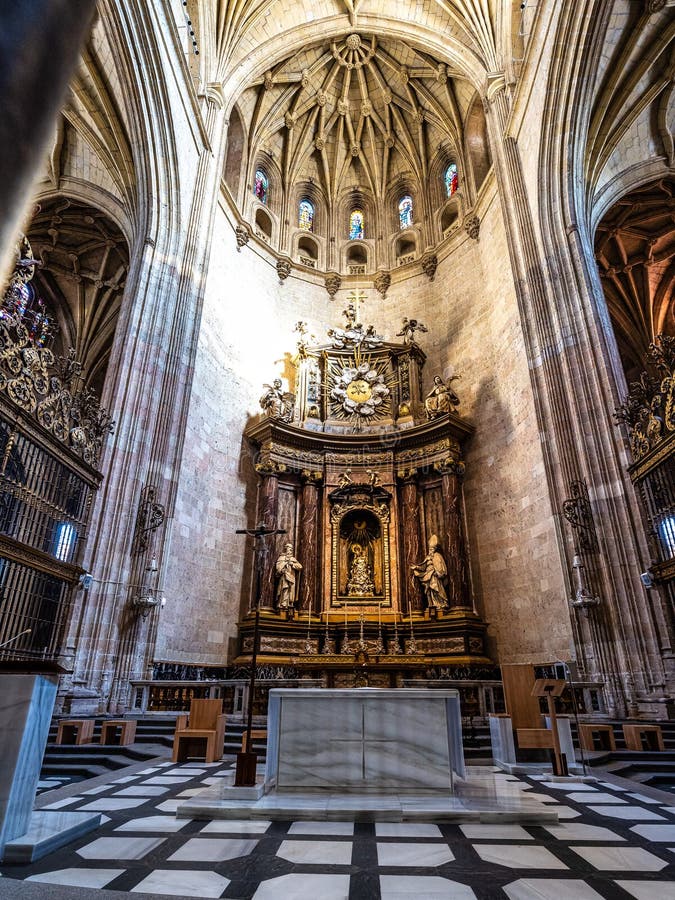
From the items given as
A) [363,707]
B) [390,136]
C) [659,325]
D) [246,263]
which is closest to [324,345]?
[246,263]

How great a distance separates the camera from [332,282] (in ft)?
63.2

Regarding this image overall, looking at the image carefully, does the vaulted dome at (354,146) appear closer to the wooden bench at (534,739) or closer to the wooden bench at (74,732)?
the wooden bench at (74,732)

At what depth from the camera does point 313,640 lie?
13.1 m

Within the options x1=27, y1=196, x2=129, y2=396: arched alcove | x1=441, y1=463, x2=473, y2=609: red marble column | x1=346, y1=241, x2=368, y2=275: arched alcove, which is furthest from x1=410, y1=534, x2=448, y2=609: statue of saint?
x1=27, y1=196, x2=129, y2=396: arched alcove

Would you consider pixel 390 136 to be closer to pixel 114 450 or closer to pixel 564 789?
pixel 114 450

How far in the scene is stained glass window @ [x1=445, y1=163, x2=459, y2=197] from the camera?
19.1m

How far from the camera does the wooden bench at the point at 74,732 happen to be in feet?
23.8

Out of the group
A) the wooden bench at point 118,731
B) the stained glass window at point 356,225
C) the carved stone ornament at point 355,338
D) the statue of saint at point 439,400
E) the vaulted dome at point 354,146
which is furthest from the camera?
the stained glass window at point 356,225

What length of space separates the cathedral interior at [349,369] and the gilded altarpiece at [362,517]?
8cm

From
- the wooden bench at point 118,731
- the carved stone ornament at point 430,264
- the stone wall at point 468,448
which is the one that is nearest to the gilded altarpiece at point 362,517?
the stone wall at point 468,448

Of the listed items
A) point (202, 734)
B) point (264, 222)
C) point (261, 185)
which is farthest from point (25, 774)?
point (261, 185)

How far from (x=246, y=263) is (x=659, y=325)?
13.9 meters

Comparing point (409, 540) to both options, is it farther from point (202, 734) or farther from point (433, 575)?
point (202, 734)

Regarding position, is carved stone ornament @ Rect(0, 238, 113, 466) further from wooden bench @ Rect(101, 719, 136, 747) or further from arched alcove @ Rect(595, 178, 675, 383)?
arched alcove @ Rect(595, 178, 675, 383)
